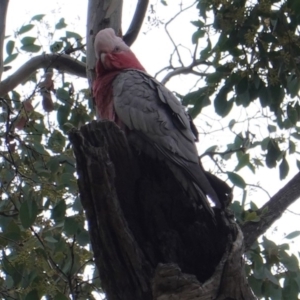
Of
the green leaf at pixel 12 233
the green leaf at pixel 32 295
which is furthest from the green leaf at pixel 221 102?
the green leaf at pixel 32 295

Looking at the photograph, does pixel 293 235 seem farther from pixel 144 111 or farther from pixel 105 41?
pixel 105 41

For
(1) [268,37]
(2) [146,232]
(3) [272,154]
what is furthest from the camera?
(3) [272,154]

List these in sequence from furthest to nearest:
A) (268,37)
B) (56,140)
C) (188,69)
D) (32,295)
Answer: (188,69) < (56,140) < (268,37) < (32,295)

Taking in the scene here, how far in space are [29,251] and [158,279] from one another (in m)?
1.24

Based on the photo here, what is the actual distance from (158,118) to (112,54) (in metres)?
0.69

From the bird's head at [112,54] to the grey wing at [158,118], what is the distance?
183 mm

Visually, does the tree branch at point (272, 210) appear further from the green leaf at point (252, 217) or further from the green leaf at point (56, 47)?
the green leaf at point (56, 47)

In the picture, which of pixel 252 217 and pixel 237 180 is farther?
pixel 237 180

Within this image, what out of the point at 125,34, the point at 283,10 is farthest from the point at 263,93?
the point at 125,34

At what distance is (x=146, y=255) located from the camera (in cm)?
268

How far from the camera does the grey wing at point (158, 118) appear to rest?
311 centimetres

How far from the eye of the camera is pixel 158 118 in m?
3.31

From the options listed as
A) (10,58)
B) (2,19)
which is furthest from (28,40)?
(2,19)

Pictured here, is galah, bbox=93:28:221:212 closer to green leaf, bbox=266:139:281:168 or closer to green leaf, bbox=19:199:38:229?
green leaf, bbox=19:199:38:229
